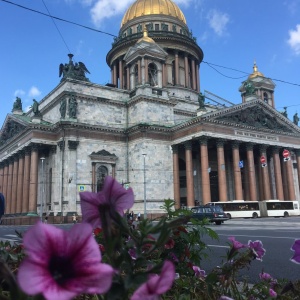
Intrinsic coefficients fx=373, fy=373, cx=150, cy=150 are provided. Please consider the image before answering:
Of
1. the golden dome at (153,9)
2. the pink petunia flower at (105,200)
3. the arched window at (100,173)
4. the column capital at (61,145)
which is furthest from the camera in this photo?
the golden dome at (153,9)

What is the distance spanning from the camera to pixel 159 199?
38719 millimetres

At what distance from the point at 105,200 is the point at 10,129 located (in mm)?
50439

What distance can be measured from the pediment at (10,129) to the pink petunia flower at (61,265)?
42975 millimetres

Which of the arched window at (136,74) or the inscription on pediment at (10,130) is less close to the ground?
the arched window at (136,74)

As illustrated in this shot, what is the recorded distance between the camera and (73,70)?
135ft

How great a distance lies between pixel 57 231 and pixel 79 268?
0.34ft

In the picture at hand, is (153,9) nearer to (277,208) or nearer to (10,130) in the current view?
(10,130)

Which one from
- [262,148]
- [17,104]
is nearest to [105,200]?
[262,148]

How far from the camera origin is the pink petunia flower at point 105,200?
135 centimetres

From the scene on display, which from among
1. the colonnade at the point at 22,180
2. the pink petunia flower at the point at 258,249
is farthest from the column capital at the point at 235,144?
the pink petunia flower at the point at 258,249

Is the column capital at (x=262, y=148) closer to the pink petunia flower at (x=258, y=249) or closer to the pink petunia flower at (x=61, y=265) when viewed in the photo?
the pink petunia flower at (x=258, y=249)

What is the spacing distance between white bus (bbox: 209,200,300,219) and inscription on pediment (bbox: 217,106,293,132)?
28.9 feet

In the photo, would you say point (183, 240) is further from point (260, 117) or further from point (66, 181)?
point (260, 117)

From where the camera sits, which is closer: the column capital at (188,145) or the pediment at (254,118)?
the column capital at (188,145)
